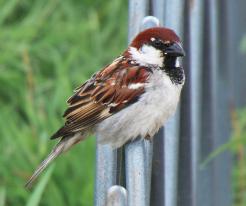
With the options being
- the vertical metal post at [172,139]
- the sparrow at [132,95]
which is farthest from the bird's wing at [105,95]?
the vertical metal post at [172,139]

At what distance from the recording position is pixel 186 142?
2.43 metres

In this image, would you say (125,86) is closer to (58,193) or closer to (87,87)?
(87,87)

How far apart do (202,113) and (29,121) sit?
3.88 feet

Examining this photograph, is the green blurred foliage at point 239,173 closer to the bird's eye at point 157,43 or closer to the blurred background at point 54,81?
Result: the blurred background at point 54,81

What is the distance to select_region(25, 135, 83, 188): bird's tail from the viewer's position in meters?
2.82

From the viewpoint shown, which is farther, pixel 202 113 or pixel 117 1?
pixel 117 1

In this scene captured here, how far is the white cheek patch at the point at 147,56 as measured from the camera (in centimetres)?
273

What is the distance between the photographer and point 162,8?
2.37m

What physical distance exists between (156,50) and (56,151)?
444 mm

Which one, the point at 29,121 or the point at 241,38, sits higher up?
the point at 241,38

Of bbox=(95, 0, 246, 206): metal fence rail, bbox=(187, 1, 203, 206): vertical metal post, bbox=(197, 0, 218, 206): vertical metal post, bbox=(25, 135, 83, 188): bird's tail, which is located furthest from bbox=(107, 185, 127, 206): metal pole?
bbox=(197, 0, 218, 206): vertical metal post

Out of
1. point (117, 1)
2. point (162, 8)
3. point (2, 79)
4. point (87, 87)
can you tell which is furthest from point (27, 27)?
point (162, 8)

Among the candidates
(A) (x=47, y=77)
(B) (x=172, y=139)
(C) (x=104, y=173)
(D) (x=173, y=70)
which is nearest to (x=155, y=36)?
(D) (x=173, y=70)

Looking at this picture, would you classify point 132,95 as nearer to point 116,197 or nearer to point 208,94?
point 208,94
